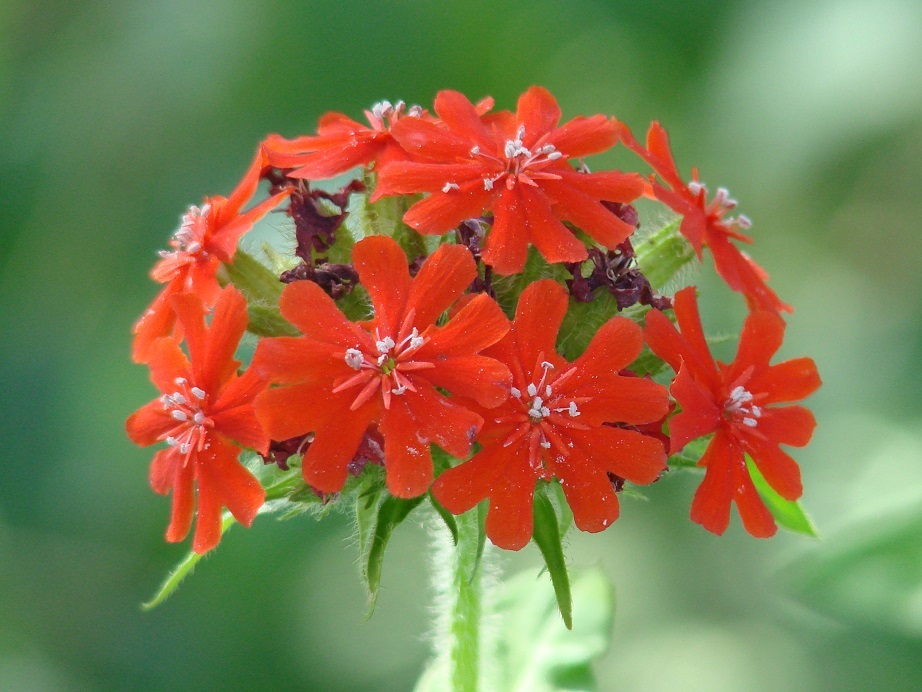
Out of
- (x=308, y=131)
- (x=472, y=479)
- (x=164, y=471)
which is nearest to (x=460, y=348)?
(x=472, y=479)

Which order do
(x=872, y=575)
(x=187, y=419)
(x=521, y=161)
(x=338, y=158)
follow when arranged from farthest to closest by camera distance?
(x=872, y=575), (x=338, y=158), (x=521, y=161), (x=187, y=419)

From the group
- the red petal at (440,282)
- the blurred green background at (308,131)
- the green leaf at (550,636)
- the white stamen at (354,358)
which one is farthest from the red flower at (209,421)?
the blurred green background at (308,131)

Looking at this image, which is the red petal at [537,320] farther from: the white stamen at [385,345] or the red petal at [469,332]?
the white stamen at [385,345]

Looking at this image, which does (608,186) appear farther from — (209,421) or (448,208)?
(209,421)

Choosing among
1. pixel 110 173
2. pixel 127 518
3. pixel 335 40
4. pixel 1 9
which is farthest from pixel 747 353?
pixel 1 9

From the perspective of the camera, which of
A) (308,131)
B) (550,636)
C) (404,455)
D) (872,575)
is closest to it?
(404,455)

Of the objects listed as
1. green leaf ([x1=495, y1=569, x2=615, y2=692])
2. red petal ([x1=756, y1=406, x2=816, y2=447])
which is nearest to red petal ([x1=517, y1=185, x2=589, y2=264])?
red petal ([x1=756, y1=406, x2=816, y2=447])

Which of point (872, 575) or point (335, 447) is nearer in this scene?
point (335, 447)

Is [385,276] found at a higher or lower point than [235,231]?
lower
